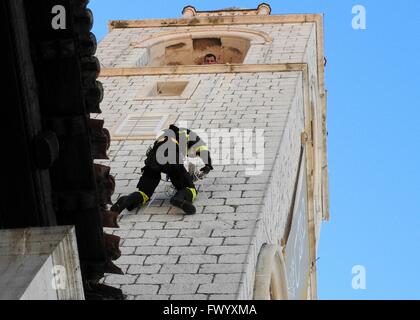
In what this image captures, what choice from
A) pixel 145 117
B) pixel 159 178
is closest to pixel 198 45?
pixel 145 117

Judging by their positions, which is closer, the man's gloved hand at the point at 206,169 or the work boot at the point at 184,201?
the work boot at the point at 184,201

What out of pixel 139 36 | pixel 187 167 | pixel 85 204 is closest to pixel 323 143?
pixel 139 36

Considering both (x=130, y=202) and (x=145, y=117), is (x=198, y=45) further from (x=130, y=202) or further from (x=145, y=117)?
(x=130, y=202)

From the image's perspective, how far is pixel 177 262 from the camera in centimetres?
1080

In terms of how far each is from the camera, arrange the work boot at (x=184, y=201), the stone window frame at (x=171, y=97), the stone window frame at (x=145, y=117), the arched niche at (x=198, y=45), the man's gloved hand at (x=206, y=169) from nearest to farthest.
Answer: the work boot at (x=184, y=201) < the man's gloved hand at (x=206, y=169) < the stone window frame at (x=145, y=117) < the stone window frame at (x=171, y=97) < the arched niche at (x=198, y=45)

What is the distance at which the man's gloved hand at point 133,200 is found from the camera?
12133 millimetres

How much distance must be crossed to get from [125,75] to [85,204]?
10.1m

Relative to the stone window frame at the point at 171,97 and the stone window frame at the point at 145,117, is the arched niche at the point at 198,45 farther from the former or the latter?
the stone window frame at the point at 145,117

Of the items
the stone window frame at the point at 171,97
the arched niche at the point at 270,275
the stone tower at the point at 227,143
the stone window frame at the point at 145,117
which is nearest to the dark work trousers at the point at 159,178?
the stone tower at the point at 227,143

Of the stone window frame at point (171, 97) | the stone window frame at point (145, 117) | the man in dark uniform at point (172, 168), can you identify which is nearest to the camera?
the man in dark uniform at point (172, 168)

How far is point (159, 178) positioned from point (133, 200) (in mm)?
478

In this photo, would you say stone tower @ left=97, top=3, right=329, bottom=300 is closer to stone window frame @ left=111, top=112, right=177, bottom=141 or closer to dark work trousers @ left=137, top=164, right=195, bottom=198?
stone window frame @ left=111, top=112, right=177, bottom=141

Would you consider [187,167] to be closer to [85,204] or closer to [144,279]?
[144,279]
